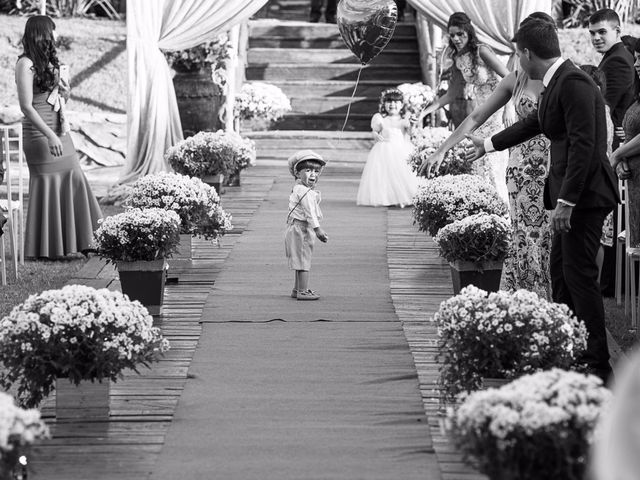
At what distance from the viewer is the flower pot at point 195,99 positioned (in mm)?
14031

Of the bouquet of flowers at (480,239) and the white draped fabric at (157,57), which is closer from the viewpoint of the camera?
the bouquet of flowers at (480,239)


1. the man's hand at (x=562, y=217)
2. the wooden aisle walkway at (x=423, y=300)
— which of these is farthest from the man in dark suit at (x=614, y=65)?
the man's hand at (x=562, y=217)

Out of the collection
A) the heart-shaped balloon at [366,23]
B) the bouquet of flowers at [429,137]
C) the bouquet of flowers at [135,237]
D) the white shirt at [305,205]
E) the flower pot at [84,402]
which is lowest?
the flower pot at [84,402]

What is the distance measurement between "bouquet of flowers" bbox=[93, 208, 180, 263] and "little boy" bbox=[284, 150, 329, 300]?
2.74 feet

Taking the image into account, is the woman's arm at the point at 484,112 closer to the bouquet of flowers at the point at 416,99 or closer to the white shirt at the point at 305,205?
the white shirt at the point at 305,205

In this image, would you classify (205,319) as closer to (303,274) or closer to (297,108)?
(303,274)

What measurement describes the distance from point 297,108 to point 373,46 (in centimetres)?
779

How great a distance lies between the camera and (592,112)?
5.51m

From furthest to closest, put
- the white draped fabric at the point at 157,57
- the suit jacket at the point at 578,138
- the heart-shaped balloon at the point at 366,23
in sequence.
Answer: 1. the white draped fabric at the point at 157,57
2. the heart-shaped balloon at the point at 366,23
3. the suit jacket at the point at 578,138

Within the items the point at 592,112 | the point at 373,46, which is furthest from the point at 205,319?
the point at 373,46

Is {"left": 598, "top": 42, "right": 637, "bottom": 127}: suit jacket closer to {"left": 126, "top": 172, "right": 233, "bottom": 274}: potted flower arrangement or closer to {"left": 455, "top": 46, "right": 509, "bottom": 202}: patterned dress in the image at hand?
{"left": 455, "top": 46, "right": 509, "bottom": 202}: patterned dress

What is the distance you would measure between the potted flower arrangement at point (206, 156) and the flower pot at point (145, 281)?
498cm

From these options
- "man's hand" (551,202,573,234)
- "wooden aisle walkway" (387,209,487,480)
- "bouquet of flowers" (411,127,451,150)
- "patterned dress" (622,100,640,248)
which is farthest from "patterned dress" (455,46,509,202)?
"man's hand" (551,202,573,234)

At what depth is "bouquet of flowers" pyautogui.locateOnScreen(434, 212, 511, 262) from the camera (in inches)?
276
